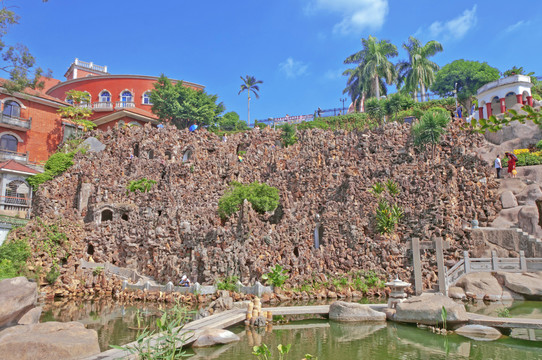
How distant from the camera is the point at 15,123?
36.0 metres

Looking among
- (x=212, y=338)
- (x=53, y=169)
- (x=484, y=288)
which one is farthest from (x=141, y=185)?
(x=484, y=288)

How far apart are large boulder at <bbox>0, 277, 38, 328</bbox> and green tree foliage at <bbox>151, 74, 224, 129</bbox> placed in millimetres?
34440

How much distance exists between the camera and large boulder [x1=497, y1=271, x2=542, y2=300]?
1550cm

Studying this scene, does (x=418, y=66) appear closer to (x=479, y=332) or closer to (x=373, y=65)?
(x=373, y=65)

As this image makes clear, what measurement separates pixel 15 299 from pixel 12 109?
33.9 m

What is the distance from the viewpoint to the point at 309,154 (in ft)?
92.1

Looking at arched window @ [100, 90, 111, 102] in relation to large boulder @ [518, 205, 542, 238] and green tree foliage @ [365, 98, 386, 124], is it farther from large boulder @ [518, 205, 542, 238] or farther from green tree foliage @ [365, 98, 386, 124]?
large boulder @ [518, 205, 542, 238]

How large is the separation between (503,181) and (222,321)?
1915 centimetres

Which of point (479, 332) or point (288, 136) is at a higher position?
point (288, 136)

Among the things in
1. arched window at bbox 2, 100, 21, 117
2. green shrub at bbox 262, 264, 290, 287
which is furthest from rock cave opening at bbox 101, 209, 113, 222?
arched window at bbox 2, 100, 21, 117

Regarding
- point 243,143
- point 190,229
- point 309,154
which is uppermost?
point 243,143

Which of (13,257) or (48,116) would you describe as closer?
(13,257)

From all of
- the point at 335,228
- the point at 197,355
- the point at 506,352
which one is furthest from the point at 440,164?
the point at 197,355

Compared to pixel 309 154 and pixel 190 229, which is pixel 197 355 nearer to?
pixel 190 229
